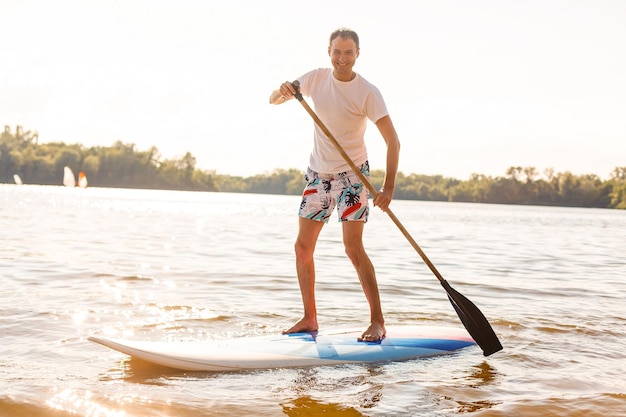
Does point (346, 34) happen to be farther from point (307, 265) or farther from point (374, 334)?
point (374, 334)

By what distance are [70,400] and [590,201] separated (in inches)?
4171

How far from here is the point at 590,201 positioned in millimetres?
100875

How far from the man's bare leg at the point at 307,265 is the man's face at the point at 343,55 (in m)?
1.15

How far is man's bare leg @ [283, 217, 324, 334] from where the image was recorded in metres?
5.21

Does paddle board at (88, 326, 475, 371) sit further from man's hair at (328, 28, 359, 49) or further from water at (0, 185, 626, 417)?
man's hair at (328, 28, 359, 49)

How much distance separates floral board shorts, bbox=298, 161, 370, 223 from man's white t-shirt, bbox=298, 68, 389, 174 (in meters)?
0.06

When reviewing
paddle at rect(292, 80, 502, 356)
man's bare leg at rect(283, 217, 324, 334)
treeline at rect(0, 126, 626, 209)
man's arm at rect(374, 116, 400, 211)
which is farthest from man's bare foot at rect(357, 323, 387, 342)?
treeline at rect(0, 126, 626, 209)

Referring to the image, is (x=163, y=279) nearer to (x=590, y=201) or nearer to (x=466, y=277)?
(x=466, y=277)

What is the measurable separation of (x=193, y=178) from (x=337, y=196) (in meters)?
123

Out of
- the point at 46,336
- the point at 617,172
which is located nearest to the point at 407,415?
the point at 46,336

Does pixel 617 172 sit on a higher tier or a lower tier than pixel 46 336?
higher

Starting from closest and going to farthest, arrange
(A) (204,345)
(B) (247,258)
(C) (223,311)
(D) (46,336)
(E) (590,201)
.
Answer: (A) (204,345)
(D) (46,336)
(C) (223,311)
(B) (247,258)
(E) (590,201)

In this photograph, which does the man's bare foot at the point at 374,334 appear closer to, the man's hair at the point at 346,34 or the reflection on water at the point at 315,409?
the reflection on water at the point at 315,409

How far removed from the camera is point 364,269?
16.8ft
